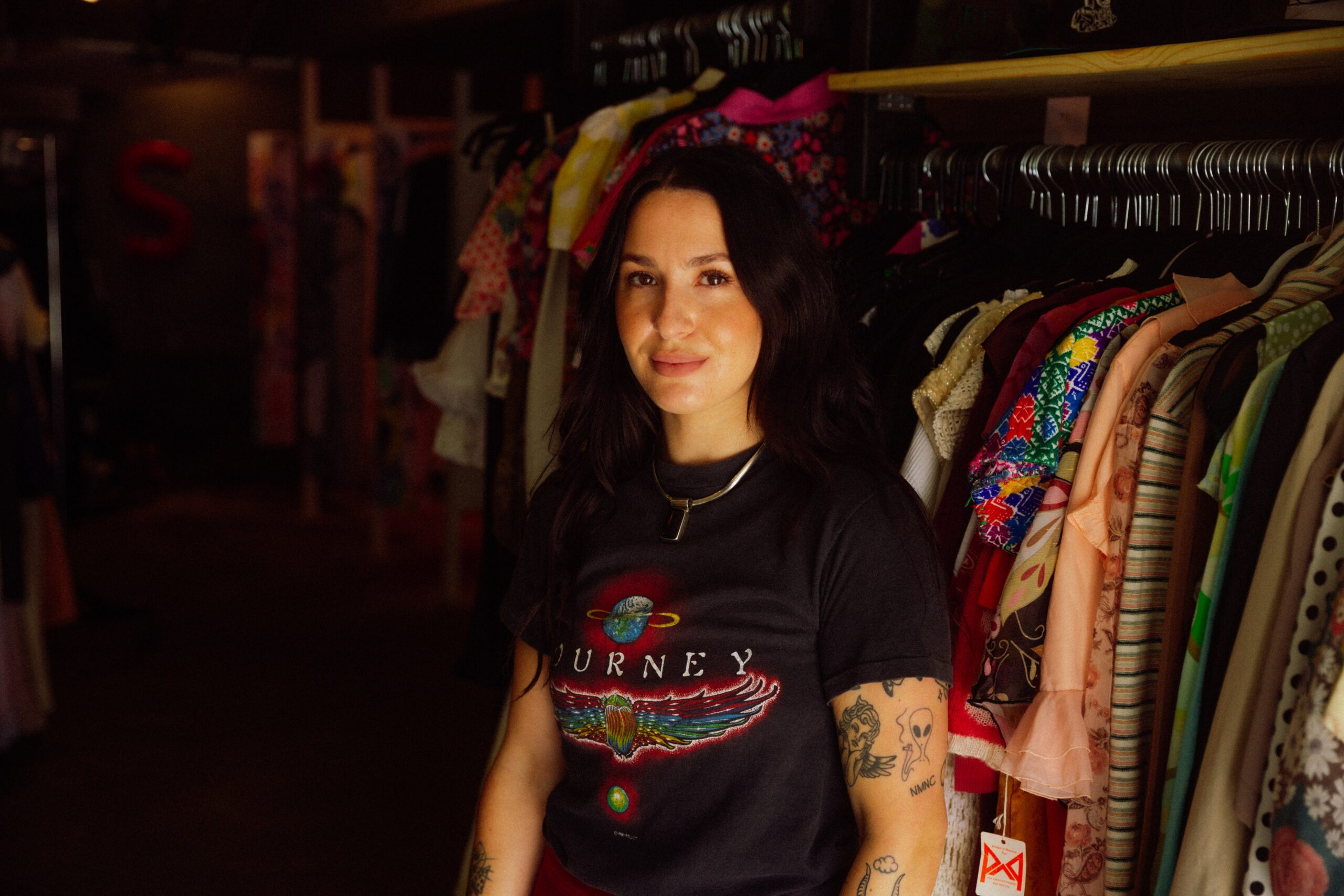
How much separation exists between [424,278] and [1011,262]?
10.9 ft

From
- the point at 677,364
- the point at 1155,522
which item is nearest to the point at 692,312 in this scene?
the point at 677,364

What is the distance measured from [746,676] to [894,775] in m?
0.19

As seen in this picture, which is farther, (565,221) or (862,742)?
(565,221)

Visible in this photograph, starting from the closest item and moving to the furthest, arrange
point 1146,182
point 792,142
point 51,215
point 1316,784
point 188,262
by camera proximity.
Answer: point 1316,784 → point 1146,182 → point 792,142 → point 51,215 → point 188,262

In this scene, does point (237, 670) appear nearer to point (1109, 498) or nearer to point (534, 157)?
point (534, 157)

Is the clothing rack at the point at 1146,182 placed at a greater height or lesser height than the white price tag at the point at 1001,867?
greater

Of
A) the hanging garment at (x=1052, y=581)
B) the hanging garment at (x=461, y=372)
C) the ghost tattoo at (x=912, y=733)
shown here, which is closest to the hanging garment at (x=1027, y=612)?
the hanging garment at (x=1052, y=581)

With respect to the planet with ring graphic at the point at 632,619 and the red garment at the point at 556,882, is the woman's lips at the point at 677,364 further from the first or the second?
the red garment at the point at 556,882

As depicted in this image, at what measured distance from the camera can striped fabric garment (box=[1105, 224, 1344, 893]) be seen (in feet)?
4.38

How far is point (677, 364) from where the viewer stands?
1423mm

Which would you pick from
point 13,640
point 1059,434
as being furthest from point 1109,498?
point 13,640

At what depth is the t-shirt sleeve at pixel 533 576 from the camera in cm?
156

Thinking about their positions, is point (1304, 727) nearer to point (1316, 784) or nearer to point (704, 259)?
point (1316, 784)

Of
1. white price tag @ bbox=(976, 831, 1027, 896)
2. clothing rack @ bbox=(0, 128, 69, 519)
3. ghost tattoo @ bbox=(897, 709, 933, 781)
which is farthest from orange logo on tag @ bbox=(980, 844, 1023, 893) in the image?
clothing rack @ bbox=(0, 128, 69, 519)
